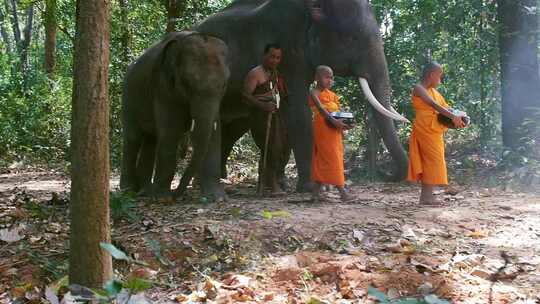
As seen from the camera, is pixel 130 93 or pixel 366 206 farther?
pixel 130 93

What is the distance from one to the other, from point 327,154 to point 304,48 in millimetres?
1899

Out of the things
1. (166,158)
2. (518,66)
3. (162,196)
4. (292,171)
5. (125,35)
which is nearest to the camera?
(162,196)

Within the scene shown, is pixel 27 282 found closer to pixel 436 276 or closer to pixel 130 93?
pixel 436 276

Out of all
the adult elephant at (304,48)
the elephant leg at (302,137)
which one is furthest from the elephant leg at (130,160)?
the elephant leg at (302,137)

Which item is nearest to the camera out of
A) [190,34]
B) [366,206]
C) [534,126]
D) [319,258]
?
[319,258]

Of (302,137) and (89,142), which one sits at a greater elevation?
(302,137)

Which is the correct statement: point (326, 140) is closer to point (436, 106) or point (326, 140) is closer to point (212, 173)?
point (436, 106)

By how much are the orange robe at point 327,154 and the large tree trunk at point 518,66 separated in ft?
11.4

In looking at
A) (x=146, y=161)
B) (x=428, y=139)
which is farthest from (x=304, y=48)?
(x=146, y=161)

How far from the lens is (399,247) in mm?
4762

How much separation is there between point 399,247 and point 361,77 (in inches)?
142

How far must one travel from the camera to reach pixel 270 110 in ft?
23.1

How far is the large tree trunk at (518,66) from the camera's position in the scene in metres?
8.80

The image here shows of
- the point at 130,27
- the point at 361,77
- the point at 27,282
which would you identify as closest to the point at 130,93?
the point at 361,77
